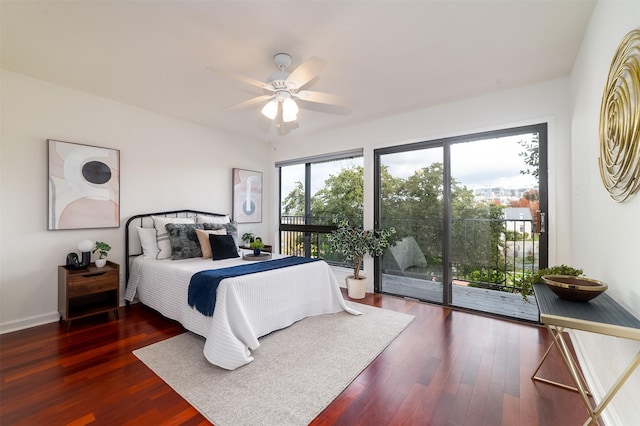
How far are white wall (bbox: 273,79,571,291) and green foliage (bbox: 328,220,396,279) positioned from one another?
0.88 ft

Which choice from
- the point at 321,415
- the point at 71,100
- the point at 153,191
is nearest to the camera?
the point at 321,415

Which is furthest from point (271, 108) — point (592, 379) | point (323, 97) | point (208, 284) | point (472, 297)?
point (472, 297)

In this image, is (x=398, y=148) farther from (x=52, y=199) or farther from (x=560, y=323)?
(x=52, y=199)

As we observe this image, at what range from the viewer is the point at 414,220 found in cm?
384

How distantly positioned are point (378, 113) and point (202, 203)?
3033 millimetres

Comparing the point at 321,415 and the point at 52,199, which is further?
the point at 52,199

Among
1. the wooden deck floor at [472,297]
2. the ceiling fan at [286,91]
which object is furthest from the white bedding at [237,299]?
the ceiling fan at [286,91]

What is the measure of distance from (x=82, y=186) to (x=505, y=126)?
4.91 m

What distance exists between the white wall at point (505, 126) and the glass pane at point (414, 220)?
0.24 m

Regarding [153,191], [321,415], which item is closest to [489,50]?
[321,415]

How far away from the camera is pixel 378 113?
3.83 m

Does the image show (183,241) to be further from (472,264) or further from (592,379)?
(592,379)

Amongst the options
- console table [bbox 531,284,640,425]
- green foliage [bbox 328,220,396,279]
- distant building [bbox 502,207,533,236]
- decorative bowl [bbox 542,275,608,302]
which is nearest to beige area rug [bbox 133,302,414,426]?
green foliage [bbox 328,220,396,279]

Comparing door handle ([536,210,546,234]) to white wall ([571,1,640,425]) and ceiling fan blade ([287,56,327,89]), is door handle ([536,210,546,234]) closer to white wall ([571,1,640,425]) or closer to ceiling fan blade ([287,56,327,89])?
white wall ([571,1,640,425])
